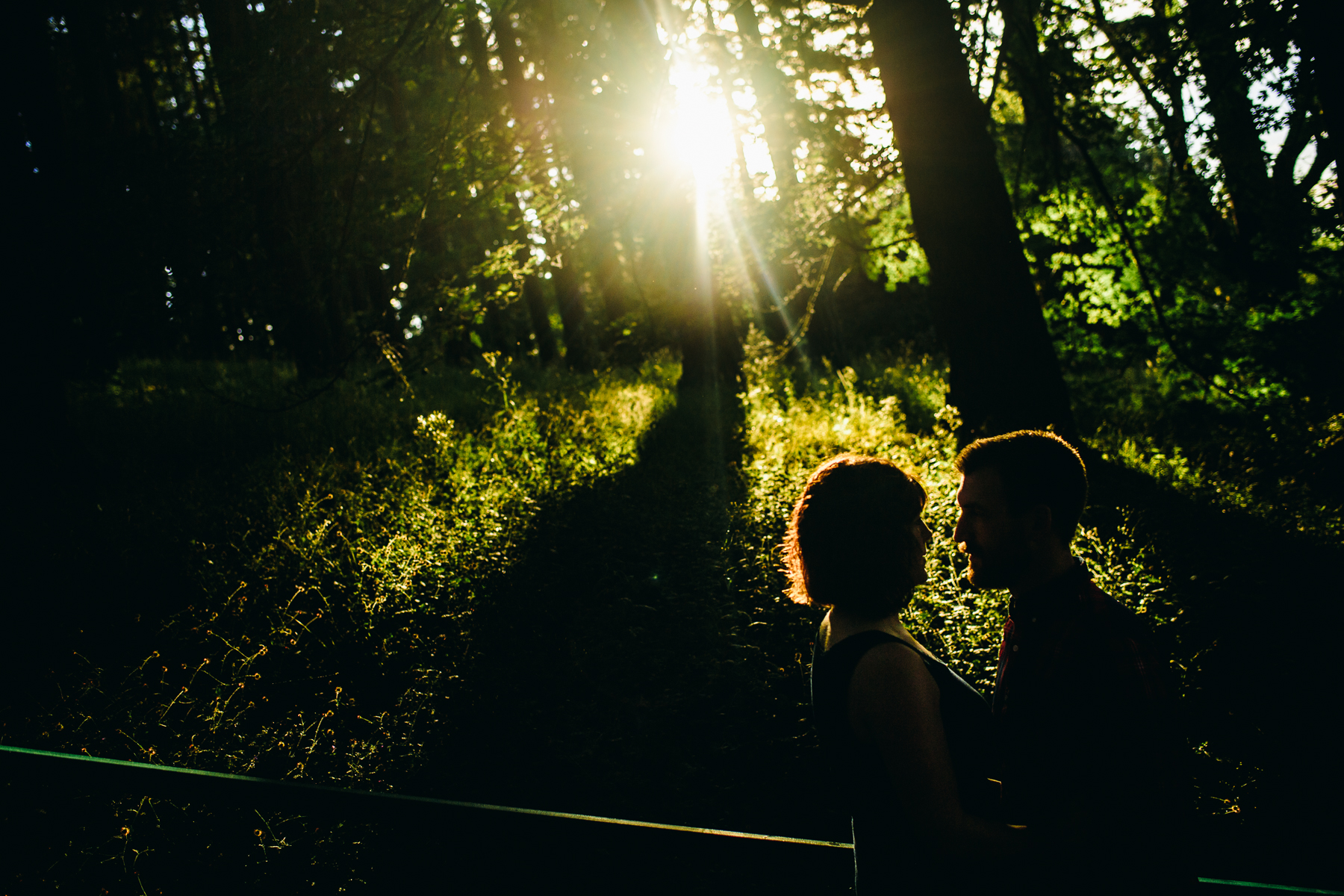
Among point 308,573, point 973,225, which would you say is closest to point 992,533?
point 308,573

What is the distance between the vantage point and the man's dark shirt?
125 cm

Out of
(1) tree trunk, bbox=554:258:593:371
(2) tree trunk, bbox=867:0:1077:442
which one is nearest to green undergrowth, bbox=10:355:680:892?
(2) tree trunk, bbox=867:0:1077:442

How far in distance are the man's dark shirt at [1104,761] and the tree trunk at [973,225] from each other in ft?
17.7

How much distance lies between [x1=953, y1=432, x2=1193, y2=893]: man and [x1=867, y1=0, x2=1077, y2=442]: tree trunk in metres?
5.12

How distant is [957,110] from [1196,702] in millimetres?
5407

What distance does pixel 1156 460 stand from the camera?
7258 mm

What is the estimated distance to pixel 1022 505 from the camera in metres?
1.65

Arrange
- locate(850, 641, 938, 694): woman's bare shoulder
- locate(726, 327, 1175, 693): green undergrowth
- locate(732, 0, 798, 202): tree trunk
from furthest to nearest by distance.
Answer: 1. locate(732, 0, 798, 202): tree trunk
2. locate(726, 327, 1175, 693): green undergrowth
3. locate(850, 641, 938, 694): woman's bare shoulder

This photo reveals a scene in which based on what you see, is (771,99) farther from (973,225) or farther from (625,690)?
(625,690)

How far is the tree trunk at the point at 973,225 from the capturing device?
249 inches

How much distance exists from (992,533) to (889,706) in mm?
597

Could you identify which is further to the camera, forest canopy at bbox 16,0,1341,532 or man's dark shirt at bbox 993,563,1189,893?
forest canopy at bbox 16,0,1341,532

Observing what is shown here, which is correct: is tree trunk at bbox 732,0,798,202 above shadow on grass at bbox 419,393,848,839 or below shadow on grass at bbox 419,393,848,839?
above

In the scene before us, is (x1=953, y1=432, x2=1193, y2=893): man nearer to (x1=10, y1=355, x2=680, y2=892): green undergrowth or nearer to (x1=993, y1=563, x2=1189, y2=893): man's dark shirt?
(x1=993, y1=563, x2=1189, y2=893): man's dark shirt
